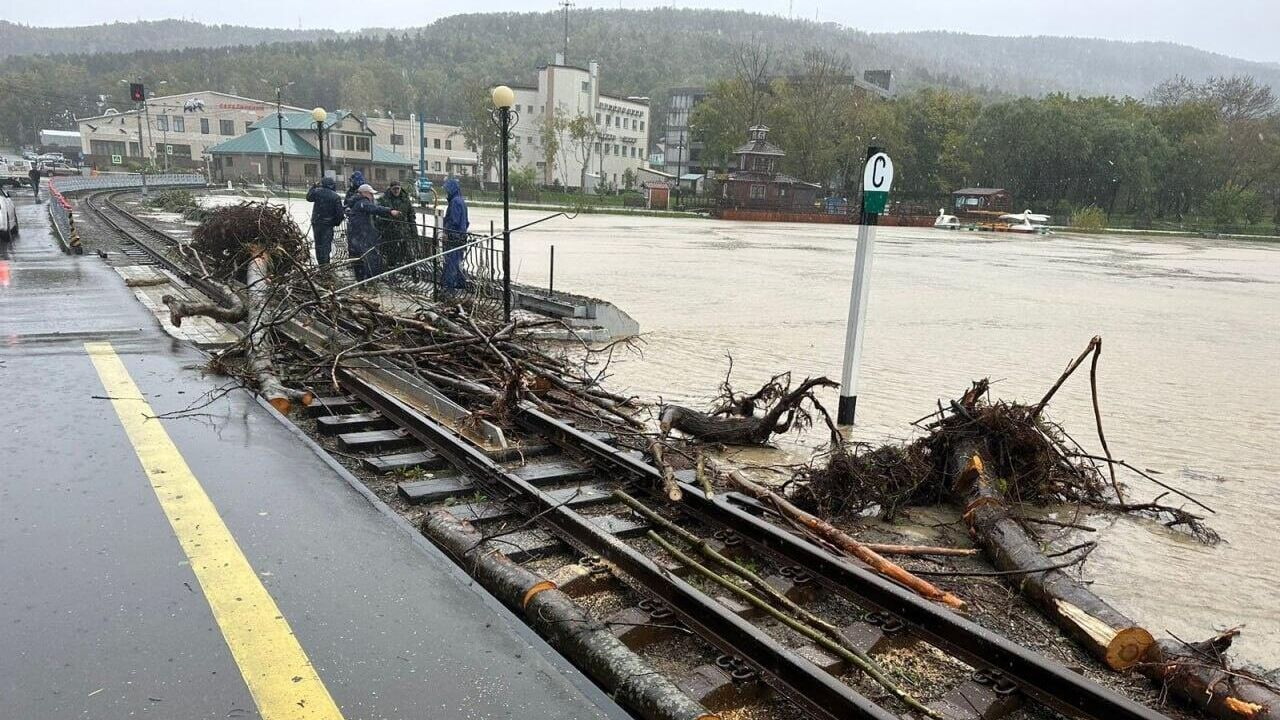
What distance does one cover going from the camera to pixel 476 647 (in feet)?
12.5

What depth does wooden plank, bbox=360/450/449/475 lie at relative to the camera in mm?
6238

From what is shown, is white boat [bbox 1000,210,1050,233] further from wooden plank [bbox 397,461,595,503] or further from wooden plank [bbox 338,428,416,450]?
wooden plank [bbox 338,428,416,450]

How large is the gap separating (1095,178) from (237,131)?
4123 inches

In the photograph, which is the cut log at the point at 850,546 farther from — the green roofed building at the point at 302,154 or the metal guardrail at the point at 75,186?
the green roofed building at the point at 302,154

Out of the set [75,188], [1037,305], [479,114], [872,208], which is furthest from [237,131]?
[872,208]

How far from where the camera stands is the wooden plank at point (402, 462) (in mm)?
6238

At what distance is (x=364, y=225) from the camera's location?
1598 cm

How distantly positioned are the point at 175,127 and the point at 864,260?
114354 millimetres

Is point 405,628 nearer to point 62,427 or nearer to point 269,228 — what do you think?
point 62,427

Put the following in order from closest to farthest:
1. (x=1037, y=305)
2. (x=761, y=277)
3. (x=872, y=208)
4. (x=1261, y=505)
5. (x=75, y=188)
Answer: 1. (x=1261, y=505)
2. (x=872, y=208)
3. (x=1037, y=305)
4. (x=761, y=277)
5. (x=75, y=188)

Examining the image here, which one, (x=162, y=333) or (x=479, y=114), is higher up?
(x=479, y=114)

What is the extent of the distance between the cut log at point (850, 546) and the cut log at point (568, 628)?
176 cm

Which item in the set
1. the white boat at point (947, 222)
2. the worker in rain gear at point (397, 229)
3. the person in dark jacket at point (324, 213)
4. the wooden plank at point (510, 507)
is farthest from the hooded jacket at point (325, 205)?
the white boat at point (947, 222)

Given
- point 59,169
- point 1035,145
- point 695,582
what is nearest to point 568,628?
point 695,582
